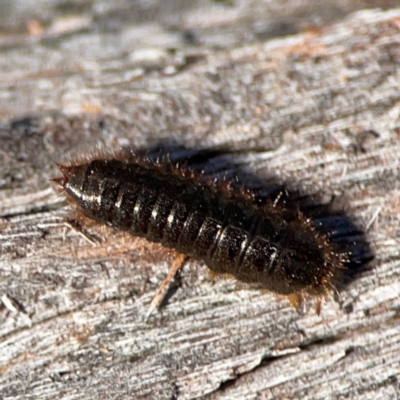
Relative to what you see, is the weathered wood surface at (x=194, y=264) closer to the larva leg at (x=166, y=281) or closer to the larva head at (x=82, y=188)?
the larva leg at (x=166, y=281)

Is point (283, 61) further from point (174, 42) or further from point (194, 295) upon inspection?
point (194, 295)

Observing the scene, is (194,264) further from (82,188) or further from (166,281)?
(82,188)

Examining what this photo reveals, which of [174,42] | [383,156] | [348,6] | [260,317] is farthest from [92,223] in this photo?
[348,6]

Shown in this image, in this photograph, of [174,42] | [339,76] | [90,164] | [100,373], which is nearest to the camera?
[100,373]

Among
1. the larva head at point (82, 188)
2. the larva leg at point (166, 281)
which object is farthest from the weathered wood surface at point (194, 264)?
the larva head at point (82, 188)

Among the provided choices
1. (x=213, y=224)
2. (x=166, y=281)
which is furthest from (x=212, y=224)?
(x=166, y=281)

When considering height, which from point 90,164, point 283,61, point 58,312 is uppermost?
point 283,61

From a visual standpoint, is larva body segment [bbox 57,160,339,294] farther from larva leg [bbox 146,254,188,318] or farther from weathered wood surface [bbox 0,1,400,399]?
weathered wood surface [bbox 0,1,400,399]
